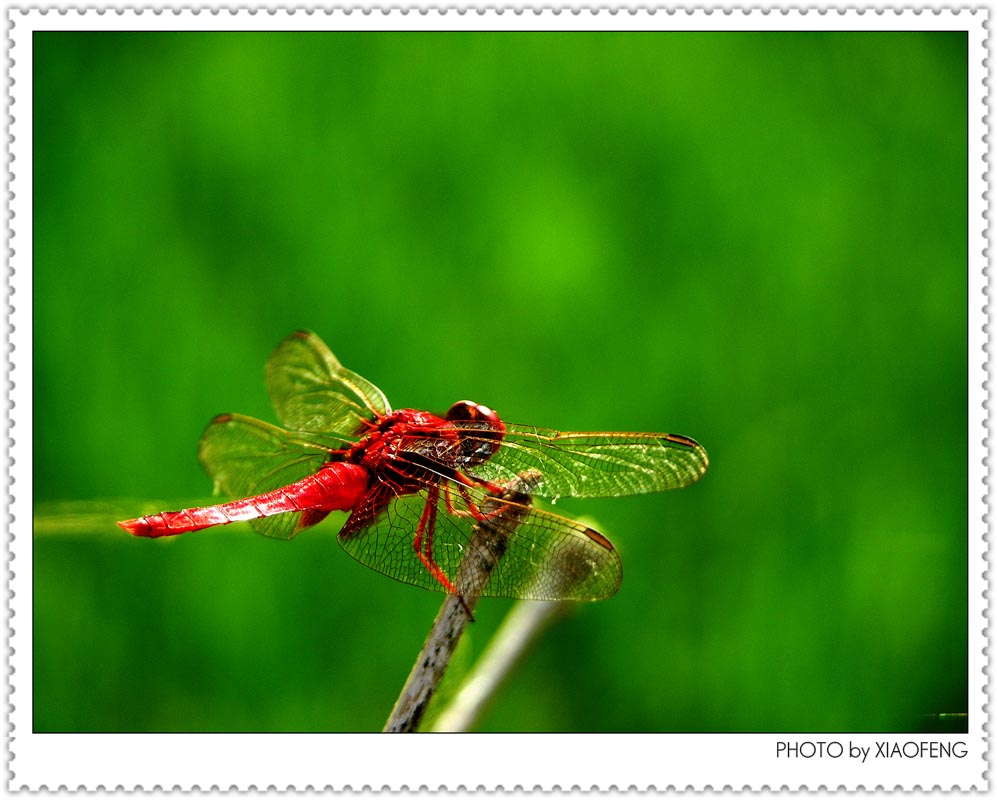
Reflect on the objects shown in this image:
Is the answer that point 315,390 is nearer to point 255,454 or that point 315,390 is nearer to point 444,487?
point 255,454

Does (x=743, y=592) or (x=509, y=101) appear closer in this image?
(x=743, y=592)

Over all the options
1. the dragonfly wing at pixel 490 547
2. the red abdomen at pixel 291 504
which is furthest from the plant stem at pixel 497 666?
the red abdomen at pixel 291 504

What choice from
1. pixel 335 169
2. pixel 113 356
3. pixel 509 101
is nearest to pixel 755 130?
pixel 509 101
